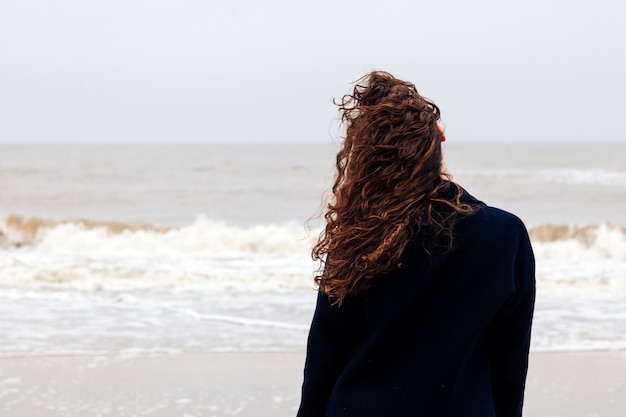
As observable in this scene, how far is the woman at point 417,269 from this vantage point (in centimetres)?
149

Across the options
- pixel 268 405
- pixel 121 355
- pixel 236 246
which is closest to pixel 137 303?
pixel 121 355

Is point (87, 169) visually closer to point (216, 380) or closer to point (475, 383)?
point (216, 380)

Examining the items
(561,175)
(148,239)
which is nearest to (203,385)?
(148,239)

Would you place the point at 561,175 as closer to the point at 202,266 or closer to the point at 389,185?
the point at 202,266

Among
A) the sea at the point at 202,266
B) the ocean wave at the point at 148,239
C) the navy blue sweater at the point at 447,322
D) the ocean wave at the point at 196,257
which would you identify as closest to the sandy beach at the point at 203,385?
the sea at the point at 202,266

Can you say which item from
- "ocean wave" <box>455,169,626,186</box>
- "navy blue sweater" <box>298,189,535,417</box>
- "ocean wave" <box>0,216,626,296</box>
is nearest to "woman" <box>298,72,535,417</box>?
"navy blue sweater" <box>298,189,535,417</box>

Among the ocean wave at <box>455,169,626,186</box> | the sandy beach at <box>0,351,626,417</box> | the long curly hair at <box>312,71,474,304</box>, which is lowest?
the sandy beach at <box>0,351,626,417</box>

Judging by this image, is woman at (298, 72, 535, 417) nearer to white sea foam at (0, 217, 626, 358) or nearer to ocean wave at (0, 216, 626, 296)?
white sea foam at (0, 217, 626, 358)

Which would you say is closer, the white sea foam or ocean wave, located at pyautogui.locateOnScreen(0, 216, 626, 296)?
the white sea foam

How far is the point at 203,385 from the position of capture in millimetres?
5051

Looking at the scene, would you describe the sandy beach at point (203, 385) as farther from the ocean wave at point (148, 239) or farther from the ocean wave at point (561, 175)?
the ocean wave at point (561, 175)

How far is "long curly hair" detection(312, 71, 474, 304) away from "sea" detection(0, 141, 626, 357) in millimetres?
243

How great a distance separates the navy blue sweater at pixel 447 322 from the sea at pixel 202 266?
35 centimetres

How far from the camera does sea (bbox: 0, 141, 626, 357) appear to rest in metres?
6.55
